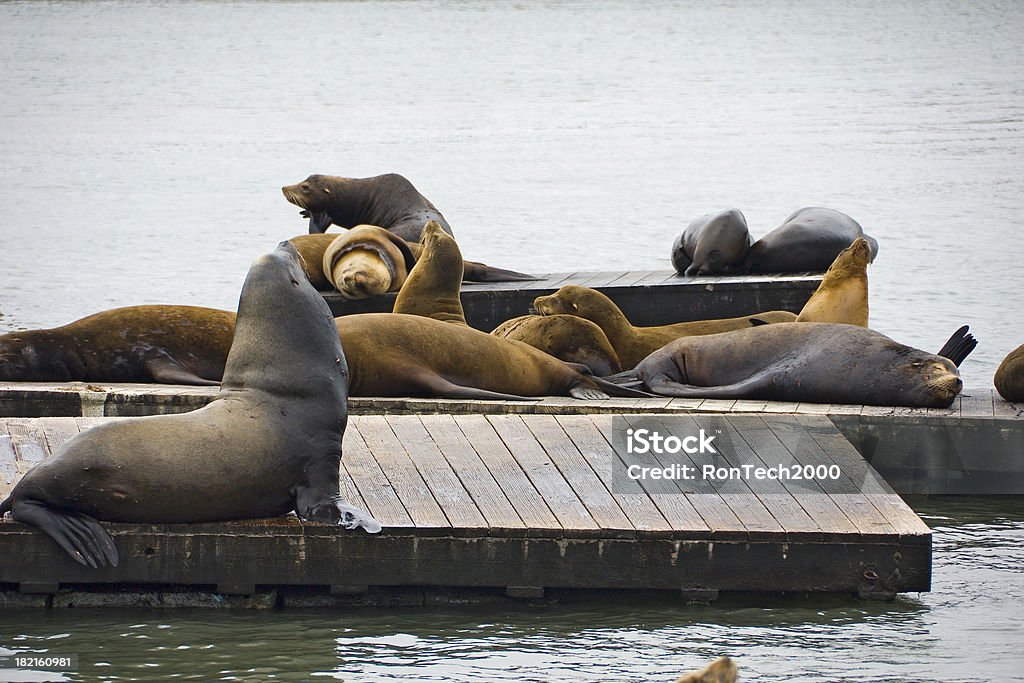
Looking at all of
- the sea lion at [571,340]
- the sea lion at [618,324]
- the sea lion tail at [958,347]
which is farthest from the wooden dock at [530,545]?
the sea lion at [618,324]

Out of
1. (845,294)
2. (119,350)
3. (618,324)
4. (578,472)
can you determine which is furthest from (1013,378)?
(119,350)

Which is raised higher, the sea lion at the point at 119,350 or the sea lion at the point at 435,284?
the sea lion at the point at 435,284

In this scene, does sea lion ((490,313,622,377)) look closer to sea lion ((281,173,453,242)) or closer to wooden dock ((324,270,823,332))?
wooden dock ((324,270,823,332))

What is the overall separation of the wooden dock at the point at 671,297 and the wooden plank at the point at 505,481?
3.13 m

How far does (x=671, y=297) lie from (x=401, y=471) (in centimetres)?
417

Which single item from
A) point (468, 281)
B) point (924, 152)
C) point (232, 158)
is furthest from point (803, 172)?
point (468, 281)

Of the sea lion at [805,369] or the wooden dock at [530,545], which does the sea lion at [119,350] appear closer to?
the sea lion at [805,369]

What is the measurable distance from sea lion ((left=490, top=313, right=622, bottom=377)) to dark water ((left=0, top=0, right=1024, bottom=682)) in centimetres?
177

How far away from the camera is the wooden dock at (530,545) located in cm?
491

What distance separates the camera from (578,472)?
18.3 ft

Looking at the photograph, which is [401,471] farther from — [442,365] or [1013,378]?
[1013,378]

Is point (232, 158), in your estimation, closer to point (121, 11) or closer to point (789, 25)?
point (789, 25)

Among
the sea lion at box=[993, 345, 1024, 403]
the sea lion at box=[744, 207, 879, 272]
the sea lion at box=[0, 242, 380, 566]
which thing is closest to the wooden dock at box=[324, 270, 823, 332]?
the sea lion at box=[744, 207, 879, 272]

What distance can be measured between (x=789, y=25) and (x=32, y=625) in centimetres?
6011
